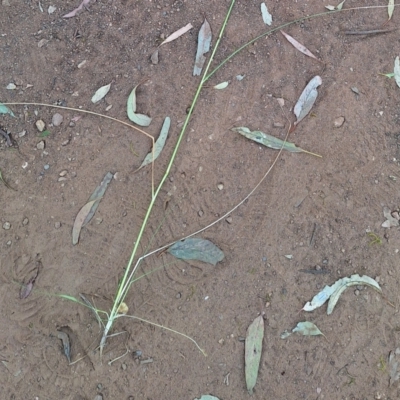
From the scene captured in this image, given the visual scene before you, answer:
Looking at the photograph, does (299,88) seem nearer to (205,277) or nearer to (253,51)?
(253,51)

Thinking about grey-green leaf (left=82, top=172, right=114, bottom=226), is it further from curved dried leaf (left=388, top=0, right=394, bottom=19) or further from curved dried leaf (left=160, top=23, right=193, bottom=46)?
curved dried leaf (left=388, top=0, right=394, bottom=19)

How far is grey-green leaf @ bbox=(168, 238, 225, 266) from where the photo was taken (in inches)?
80.7

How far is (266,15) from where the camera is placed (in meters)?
2.28

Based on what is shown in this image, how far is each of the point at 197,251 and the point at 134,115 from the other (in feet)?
2.08

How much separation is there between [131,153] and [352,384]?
129 cm

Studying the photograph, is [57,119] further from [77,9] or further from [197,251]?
[197,251]

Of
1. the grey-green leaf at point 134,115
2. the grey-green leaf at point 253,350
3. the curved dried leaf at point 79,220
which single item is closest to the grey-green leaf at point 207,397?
the grey-green leaf at point 253,350

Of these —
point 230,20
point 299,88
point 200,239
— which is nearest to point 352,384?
point 200,239

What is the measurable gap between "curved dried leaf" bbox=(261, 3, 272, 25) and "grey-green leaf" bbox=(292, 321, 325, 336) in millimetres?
1322

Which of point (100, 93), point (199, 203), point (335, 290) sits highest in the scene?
point (100, 93)

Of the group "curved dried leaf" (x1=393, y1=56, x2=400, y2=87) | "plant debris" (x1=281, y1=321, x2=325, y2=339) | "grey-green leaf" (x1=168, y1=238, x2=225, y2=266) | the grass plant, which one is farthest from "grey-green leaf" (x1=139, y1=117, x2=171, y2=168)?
"curved dried leaf" (x1=393, y1=56, x2=400, y2=87)

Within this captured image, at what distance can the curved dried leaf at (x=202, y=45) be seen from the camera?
221 cm

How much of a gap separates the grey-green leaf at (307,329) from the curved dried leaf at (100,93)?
1.26 metres

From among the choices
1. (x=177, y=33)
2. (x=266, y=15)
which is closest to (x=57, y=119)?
(x=177, y=33)
